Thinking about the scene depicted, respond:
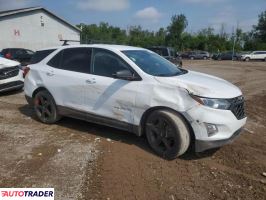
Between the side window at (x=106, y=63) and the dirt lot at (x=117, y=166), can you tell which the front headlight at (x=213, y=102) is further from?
the side window at (x=106, y=63)

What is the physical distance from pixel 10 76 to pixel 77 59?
4.93 meters

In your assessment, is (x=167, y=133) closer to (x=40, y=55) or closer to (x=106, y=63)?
(x=106, y=63)

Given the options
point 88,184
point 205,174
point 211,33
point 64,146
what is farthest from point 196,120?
point 211,33

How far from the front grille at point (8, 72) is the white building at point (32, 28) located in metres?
22.0

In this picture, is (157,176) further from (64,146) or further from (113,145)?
(64,146)

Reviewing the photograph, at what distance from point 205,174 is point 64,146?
2482 millimetres

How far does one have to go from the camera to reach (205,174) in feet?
16.4

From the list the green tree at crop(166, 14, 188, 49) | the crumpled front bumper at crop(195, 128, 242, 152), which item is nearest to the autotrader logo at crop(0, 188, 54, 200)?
the crumpled front bumper at crop(195, 128, 242, 152)

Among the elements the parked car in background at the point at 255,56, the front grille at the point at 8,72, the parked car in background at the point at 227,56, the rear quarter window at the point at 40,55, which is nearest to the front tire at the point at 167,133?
the rear quarter window at the point at 40,55

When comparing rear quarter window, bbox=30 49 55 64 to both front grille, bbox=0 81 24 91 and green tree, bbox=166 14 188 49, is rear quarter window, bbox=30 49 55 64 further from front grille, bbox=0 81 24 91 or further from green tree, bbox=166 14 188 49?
green tree, bbox=166 14 188 49

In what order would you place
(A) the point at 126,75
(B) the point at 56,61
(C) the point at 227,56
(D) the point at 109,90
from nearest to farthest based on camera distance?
1. (A) the point at 126,75
2. (D) the point at 109,90
3. (B) the point at 56,61
4. (C) the point at 227,56

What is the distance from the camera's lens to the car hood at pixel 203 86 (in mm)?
5250

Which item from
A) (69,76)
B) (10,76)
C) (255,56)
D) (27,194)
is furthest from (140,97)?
(255,56)

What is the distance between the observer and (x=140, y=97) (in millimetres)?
5688
